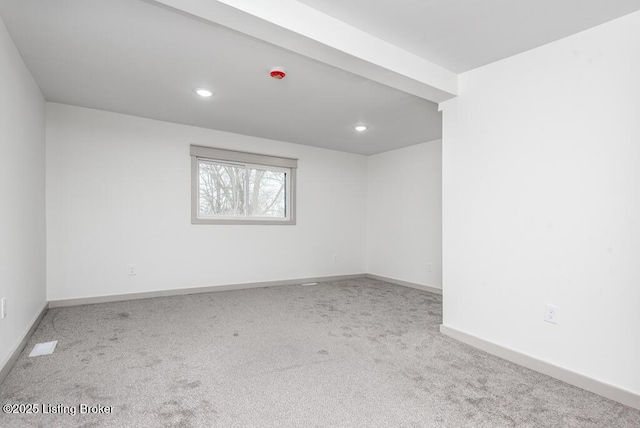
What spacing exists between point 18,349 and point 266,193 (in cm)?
323

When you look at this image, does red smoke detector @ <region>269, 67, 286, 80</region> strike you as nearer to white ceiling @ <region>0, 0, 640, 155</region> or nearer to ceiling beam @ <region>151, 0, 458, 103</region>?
white ceiling @ <region>0, 0, 640, 155</region>

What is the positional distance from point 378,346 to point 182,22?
2614 millimetres

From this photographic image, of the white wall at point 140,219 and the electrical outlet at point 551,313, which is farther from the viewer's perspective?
the white wall at point 140,219

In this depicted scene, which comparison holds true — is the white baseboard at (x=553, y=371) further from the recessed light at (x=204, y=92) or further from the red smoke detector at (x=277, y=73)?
the recessed light at (x=204, y=92)

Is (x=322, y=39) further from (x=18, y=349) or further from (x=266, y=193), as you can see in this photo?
(x=266, y=193)

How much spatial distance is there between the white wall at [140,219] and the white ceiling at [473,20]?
2.94 m

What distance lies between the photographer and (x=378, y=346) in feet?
8.32

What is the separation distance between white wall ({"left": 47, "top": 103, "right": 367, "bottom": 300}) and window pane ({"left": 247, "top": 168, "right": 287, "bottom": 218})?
10.0 inches

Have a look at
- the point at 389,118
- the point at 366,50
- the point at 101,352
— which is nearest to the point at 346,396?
the point at 101,352

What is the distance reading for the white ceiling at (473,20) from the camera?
1821mm

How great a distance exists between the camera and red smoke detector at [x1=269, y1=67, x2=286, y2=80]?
8.36 feet

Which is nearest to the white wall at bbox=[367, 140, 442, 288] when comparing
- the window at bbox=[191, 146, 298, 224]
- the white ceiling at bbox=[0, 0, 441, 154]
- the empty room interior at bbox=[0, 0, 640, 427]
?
the white ceiling at bbox=[0, 0, 441, 154]

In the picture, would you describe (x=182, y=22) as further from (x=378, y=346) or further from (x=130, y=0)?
(x=378, y=346)

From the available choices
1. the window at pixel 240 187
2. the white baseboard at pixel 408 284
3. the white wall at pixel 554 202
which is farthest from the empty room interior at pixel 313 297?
the white baseboard at pixel 408 284
